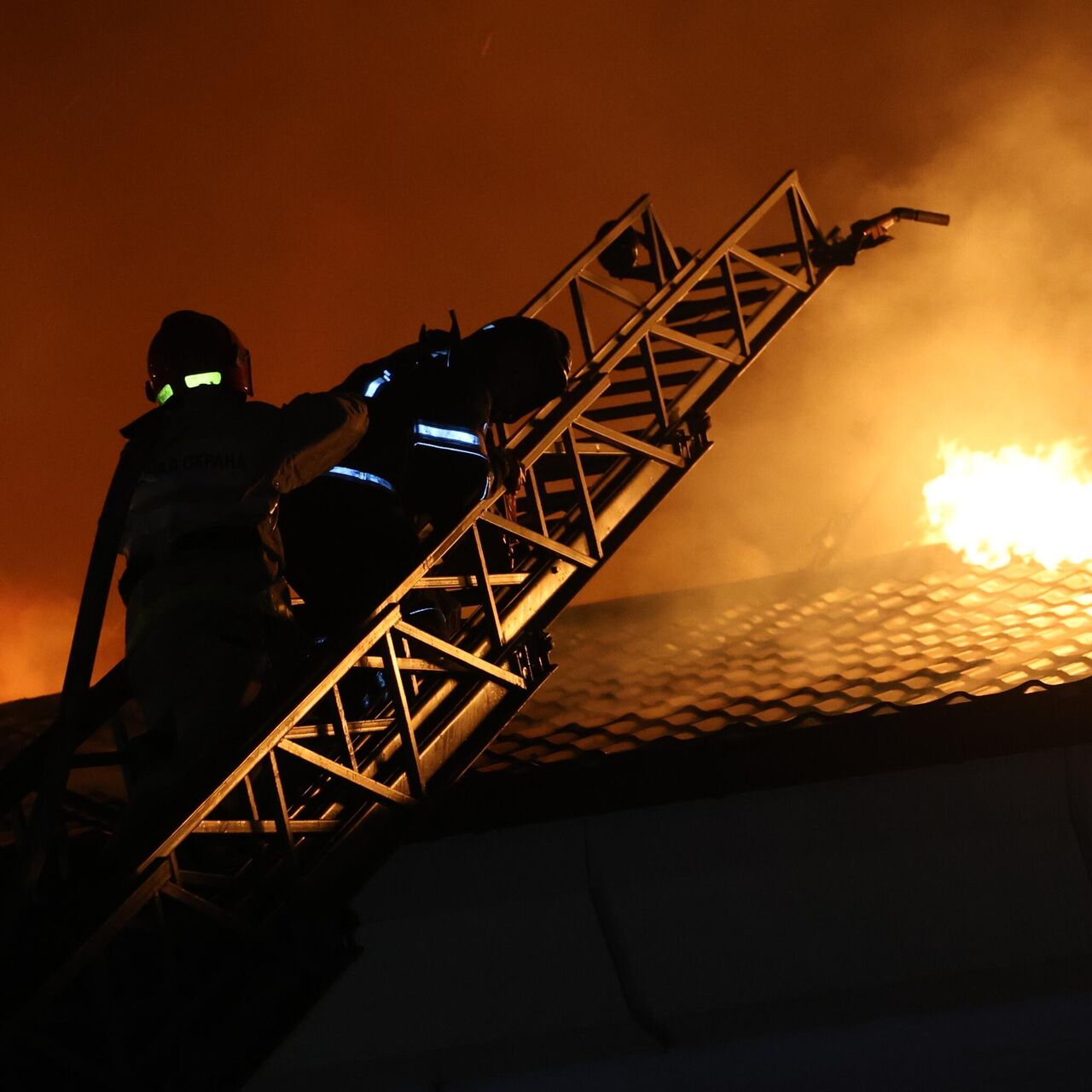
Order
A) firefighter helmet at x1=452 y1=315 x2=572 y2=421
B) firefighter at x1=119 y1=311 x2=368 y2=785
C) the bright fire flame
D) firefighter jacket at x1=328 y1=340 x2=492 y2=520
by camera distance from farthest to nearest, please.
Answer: the bright fire flame < firefighter helmet at x1=452 y1=315 x2=572 y2=421 < firefighter jacket at x1=328 y1=340 x2=492 y2=520 < firefighter at x1=119 y1=311 x2=368 y2=785

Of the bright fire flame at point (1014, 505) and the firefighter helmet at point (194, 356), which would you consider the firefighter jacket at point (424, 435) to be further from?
the bright fire flame at point (1014, 505)

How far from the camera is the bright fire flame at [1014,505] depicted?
8.36 meters

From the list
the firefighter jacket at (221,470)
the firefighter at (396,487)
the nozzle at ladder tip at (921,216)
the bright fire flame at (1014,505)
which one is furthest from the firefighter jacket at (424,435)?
the bright fire flame at (1014,505)

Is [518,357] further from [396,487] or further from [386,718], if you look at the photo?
[386,718]

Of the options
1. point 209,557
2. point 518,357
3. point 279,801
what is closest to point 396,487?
point 518,357

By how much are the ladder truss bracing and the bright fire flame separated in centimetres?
325

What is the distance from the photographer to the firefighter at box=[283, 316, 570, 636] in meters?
4.39

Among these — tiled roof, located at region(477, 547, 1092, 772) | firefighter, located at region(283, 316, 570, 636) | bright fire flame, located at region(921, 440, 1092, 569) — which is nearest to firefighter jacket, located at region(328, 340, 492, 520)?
firefighter, located at region(283, 316, 570, 636)

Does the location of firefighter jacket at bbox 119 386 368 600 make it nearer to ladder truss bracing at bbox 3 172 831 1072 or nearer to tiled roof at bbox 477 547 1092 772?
ladder truss bracing at bbox 3 172 831 1072

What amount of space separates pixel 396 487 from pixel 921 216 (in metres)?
3.69

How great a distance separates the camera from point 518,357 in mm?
4770

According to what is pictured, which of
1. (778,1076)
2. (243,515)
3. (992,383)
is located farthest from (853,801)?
(992,383)

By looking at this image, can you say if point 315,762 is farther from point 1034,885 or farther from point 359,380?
point 1034,885

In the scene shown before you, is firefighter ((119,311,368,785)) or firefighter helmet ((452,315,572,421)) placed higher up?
firefighter helmet ((452,315,572,421))
